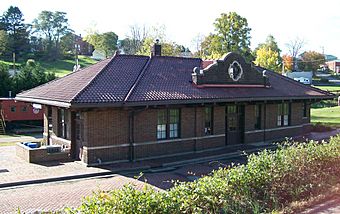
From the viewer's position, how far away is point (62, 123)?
1952 cm

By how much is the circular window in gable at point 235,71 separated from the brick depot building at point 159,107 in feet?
0.19

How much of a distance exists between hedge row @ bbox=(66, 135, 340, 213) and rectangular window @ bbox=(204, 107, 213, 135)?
9.63 meters

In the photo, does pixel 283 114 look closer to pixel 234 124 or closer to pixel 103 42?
pixel 234 124

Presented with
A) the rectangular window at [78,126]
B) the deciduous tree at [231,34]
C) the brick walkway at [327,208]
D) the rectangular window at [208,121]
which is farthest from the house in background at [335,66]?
the brick walkway at [327,208]

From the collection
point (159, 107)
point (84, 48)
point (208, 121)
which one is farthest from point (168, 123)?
point (84, 48)

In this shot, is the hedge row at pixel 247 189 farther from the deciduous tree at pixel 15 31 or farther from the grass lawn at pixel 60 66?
the deciduous tree at pixel 15 31

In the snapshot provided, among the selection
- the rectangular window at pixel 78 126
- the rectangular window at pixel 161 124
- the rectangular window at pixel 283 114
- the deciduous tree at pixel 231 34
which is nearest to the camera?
the rectangular window at pixel 78 126

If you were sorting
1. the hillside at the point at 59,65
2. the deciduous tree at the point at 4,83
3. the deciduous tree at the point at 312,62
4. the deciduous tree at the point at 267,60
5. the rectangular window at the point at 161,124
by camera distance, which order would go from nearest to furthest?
the rectangular window at the point at 161,124 → the deciduous tree at the point at 4,83 → the deciduous tree at the point at 267,60 → the hillside at the point at 59,65 → the deciduous tree at the point at 312,62

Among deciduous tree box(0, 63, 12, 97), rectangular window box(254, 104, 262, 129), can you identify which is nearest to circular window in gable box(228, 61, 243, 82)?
rectangular window box(254, 104, 262, 129)

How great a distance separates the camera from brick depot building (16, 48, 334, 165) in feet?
55.7

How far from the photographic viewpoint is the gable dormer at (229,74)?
21.1 m

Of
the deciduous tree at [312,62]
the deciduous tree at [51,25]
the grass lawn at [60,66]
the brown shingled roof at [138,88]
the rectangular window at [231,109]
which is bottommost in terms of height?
the rectangular window at [231,109]

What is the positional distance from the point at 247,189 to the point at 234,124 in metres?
13.9

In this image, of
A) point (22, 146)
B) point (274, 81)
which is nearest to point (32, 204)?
point (22, 146)
